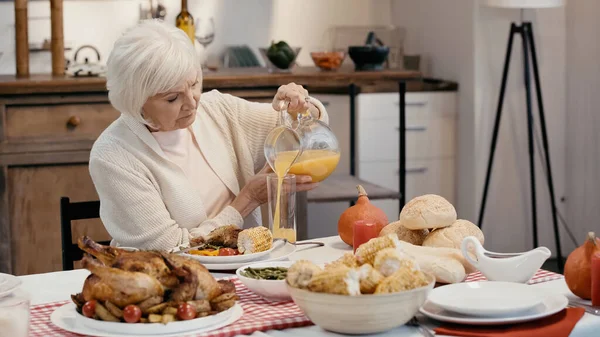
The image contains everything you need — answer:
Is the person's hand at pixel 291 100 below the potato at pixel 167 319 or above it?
above

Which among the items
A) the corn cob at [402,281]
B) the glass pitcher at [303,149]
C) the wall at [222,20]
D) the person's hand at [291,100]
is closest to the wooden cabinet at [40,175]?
the wall at [222,20]

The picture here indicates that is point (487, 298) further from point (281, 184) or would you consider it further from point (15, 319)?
point (15, 319)

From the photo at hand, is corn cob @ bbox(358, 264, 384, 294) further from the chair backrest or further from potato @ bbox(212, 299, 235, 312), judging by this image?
the chair backrest

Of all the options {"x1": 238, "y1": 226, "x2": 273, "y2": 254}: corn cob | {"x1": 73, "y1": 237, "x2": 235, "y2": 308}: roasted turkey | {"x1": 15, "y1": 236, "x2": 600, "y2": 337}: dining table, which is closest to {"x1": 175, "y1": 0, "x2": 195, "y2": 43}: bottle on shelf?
{"x1": 15, "y1": 236, "x2": 600, "y2": 337}: dining table

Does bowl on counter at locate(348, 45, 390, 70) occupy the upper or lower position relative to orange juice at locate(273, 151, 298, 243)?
upper

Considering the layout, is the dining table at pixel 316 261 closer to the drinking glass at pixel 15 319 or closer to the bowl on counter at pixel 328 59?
the drinking glass at pixel 15 319

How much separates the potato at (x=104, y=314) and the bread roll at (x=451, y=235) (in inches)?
26.1

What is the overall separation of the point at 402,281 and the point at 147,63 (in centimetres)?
99

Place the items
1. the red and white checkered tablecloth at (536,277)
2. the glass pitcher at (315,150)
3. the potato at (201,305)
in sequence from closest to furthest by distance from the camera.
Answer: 1. the potato at (201,305)
2. the red and white checkered tablecloth at (536,277)
3. the glass pitcher at (315,150)

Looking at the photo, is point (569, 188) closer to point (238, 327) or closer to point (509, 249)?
point (509, 249)

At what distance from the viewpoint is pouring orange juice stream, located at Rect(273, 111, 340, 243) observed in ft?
6.60

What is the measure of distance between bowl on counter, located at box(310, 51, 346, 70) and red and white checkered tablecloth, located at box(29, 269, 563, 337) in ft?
8.67

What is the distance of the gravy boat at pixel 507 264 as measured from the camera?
1680mm

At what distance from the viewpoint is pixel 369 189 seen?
152 inches
